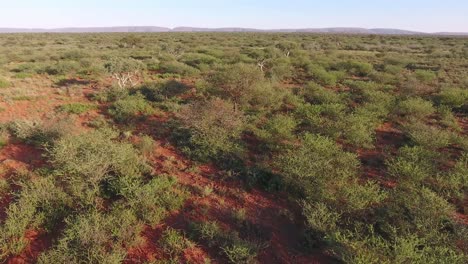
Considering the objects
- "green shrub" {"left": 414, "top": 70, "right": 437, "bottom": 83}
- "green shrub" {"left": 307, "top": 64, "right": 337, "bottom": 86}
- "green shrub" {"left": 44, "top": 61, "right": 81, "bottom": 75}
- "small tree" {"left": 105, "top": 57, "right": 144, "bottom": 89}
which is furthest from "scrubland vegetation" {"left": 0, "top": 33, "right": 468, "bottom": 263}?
"green shrub" {"left": 44, "top": 61, "right": 81, "bottom": 75}

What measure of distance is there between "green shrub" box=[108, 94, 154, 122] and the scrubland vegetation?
0.06 m

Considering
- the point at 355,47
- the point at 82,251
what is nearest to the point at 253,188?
the point at 82,251

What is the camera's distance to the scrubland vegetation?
664 cm

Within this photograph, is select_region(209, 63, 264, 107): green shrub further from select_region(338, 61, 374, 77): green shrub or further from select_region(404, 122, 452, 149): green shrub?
→ select_region(338, 61, 374, 77): green shrub

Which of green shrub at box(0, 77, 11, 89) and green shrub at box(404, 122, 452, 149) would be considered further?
green shrub at box(0, 77, 11, 89)

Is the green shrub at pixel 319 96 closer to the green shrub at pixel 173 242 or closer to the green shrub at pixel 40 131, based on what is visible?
the green shrub at pixel 173 242

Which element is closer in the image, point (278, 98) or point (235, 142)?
point (235, 142)

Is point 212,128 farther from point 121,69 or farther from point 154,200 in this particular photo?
point 121,69

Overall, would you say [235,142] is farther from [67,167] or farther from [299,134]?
[67,167]

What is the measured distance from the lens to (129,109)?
1393cm

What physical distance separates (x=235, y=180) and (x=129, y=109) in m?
7.05

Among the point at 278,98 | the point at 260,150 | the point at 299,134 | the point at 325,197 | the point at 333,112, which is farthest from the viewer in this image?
the point at 278,98

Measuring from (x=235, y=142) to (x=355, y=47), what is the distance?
139ft

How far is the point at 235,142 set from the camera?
1123cm
